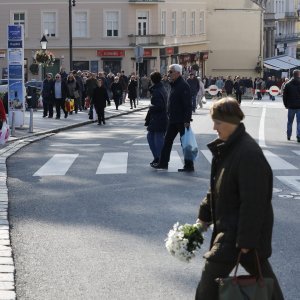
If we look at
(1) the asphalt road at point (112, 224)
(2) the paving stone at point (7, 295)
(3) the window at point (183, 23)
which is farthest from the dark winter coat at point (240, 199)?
(3) the window at point (183, 23)

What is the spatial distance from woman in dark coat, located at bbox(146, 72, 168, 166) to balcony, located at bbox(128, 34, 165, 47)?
54.1 metres

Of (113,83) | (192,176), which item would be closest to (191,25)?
(113,83)

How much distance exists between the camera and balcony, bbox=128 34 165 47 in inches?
2822

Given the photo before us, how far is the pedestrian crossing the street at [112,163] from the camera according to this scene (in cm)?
1745

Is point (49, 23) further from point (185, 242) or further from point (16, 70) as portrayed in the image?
point (185, 242)

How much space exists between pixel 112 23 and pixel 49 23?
4464 mm

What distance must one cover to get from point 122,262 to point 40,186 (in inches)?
246

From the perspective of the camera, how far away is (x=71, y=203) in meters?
13.3

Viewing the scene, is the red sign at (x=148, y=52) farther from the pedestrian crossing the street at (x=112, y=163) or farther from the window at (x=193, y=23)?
the pedestrian crossing the street at (x=112, y=163)

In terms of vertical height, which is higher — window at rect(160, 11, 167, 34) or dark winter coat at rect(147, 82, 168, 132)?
window at rect(160, 11, 167, 34)

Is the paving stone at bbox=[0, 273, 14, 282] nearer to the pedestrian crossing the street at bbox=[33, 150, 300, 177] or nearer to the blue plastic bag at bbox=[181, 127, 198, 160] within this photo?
the blue plastic bag at bbox=[181, 127, 198, 160]

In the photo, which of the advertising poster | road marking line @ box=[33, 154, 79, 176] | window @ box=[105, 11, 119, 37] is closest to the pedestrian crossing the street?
road marking line @ box=[33, 154, 79, 176]

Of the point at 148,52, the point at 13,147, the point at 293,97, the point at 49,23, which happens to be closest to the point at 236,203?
the point at 13,147

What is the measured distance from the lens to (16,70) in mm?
29172
